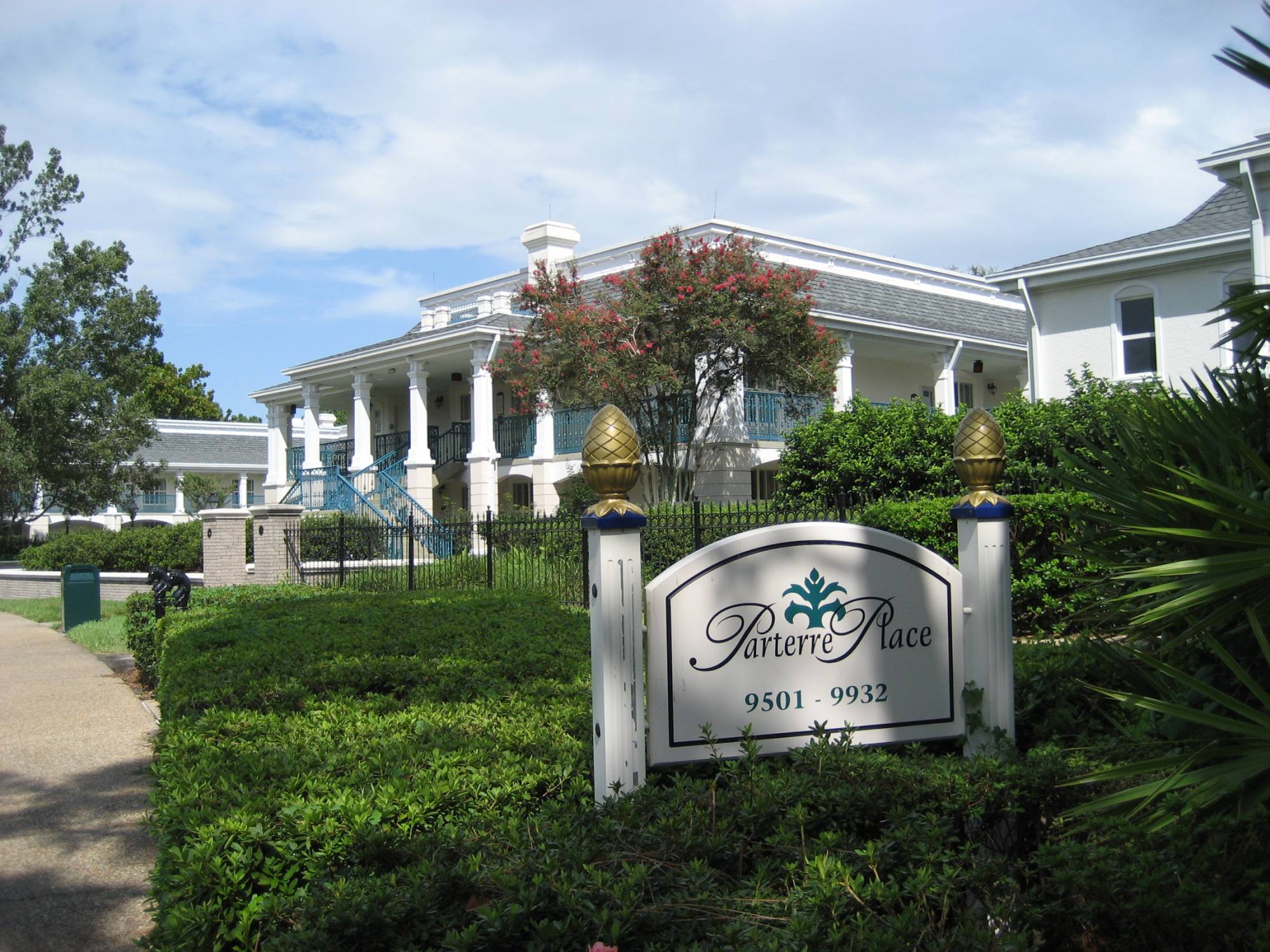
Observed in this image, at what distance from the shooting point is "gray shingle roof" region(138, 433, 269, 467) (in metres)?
45.4

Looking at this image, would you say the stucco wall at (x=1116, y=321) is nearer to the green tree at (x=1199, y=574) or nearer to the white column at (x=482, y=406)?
the white column at (x=482, y=406)

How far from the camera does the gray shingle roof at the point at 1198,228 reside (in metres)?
18.2

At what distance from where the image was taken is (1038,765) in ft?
12.9

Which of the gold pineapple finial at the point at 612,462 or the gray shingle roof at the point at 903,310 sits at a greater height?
the gray shingle roof at the point at 903,310

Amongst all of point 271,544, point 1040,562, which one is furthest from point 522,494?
point 1040,562

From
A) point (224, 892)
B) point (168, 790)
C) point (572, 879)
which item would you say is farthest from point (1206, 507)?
point (168, 790)

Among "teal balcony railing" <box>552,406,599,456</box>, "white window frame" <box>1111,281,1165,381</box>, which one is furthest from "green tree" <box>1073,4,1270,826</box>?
"teal balcony railing" <box>552,406,599,456</box>

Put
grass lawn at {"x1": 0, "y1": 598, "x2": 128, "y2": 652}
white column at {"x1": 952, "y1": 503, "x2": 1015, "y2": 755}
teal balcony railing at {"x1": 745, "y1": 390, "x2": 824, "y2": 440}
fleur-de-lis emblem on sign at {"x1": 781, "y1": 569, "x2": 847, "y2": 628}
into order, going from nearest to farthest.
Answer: fleur-de-lis emblem on sign at {"x1": 781, "y1": 569, "x2": 847, "y2": 628} < white column at {"x1": 952, "y1": 503, "x2": 1015, "y2": 755} < grass lawn at {"x1": 0, "y1": 598, "x2": 128, "y2": 652} < teal balcony railing at {"x1": 745, "y1": 390, "x2": 824, "y2": 440}

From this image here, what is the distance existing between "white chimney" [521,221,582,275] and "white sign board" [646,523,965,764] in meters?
22.0

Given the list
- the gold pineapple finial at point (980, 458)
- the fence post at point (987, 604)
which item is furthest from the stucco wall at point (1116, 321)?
the fence post at point (987, 604)

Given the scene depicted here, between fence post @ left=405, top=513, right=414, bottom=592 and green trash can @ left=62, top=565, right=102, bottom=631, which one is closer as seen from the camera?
fence post @ left=405, top=513, right=414, bottom=592

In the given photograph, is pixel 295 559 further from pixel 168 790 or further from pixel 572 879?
pixel 572 879

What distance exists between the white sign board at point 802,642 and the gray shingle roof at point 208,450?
44.3 meters

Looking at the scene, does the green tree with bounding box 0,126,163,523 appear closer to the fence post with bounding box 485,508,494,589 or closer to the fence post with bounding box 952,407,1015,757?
the fence post with bounding box 485,508,494,589
